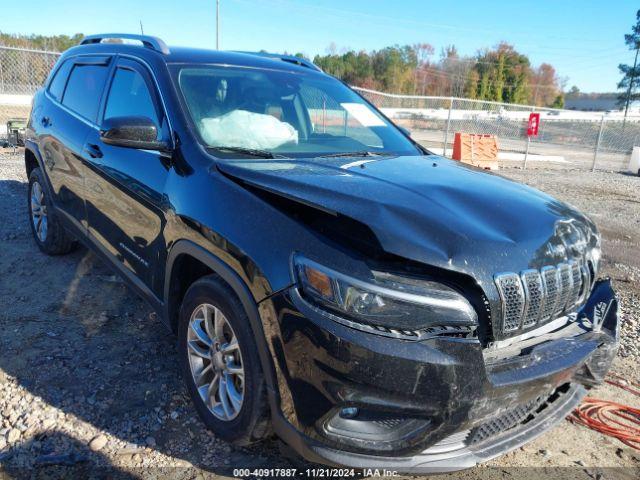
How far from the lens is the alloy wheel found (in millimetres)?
2385

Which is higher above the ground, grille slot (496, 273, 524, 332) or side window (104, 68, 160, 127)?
side window (104, 68, 160, 127)

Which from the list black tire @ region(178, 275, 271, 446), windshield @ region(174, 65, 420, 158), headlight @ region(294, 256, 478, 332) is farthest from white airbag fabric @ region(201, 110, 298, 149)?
headlight @ region(294, 256, 478, 332)

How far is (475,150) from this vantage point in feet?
44.8

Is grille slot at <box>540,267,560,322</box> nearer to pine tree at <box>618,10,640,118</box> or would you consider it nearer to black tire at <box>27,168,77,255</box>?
black tire at <box>27,168,77,255</box>

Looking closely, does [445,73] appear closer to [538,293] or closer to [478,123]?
[478,123]

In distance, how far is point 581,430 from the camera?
2.92 m

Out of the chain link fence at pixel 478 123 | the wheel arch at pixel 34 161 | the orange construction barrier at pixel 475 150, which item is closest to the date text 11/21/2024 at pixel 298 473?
the wheel arch at pixel 34 161

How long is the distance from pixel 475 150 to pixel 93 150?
38.4 feet

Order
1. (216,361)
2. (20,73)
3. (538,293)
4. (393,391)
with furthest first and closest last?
→ (20,73), (216,361), (538,293), (393,391)

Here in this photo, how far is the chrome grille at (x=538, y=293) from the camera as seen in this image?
2.00m

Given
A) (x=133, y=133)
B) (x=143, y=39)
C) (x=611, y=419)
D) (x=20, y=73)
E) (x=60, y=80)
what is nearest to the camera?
(x=133, y=133)

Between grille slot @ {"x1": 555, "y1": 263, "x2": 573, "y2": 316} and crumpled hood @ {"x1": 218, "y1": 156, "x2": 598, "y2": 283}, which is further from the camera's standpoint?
grille slot @ {"x1": 555, "y1": 263, "x2": 573, "y2": 316}

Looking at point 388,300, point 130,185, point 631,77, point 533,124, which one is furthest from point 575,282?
point 631,77

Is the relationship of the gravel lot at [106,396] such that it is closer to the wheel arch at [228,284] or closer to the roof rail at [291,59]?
the wheel arch at [228,284]
